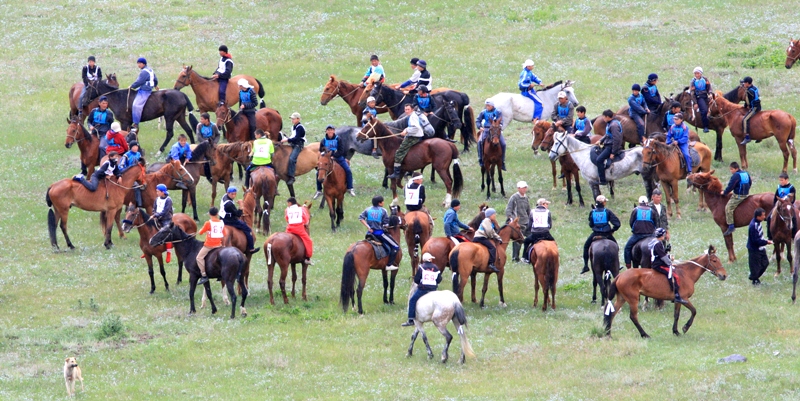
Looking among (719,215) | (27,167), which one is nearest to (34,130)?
(27,167)

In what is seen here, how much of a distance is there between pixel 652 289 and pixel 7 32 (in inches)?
1523

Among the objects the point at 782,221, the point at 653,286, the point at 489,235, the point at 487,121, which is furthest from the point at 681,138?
the point at 653,286

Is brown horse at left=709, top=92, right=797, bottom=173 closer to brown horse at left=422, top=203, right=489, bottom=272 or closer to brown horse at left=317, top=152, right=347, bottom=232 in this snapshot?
brown horse at left=317, top=152, right=347, bottom=232

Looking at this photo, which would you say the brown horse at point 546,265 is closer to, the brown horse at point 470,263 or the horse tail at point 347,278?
the brown horse at point 470,263

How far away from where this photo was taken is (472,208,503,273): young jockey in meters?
24.4

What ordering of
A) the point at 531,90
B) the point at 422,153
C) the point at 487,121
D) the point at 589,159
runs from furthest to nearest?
the point at 531,90
the point at 487,121
the point at 422,153
the point at 589,159

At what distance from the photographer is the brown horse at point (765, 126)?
33281 millimetres

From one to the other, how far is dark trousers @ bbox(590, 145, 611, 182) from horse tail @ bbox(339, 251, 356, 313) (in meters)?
9.74

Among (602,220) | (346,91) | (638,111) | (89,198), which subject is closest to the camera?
(602,220)

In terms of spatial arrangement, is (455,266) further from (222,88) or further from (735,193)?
(222,88)

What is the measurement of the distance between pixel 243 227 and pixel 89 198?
5916mm

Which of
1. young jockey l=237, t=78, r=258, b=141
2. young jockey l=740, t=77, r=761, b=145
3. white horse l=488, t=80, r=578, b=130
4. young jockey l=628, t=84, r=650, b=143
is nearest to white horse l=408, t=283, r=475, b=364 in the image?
young jockey l=237, t=78, r=258, b=141

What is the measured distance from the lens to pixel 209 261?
23.9 meters

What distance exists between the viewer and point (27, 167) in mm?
36562
